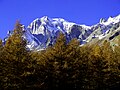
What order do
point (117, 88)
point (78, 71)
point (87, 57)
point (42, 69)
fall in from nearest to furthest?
point (42, 69), point (78, 71), point (87, 57), point (117, 88)

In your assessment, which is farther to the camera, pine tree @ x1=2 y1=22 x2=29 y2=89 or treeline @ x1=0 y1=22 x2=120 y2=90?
treeline @ x1=0 y1=22 x2=120 y2=90

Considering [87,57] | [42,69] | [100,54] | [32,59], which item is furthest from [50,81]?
[100,54]

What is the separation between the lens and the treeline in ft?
155

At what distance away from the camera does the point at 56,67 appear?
54.6m

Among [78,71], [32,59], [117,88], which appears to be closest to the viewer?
[32,59]

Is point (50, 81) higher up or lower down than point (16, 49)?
lower down

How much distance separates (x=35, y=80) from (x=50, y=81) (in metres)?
5.64

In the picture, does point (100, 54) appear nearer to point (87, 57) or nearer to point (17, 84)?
point (87, 57)

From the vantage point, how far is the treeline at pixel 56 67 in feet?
155

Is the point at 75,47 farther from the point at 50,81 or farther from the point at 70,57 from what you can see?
the point at 50,81

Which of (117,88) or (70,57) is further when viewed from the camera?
(117,88)

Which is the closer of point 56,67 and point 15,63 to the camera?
point 15,63

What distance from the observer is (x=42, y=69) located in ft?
179

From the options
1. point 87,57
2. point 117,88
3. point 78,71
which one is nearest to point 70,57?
point 78,71
